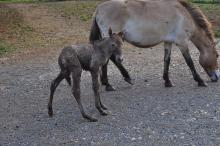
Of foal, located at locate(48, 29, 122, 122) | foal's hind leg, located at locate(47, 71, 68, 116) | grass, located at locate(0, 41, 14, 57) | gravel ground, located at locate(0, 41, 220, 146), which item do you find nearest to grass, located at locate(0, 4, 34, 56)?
grass, located at locate(0, 41, 14, 57)

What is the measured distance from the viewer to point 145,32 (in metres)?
9.18

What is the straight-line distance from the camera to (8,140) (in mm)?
6777

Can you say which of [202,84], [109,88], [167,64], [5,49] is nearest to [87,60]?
Answer: [109,88]

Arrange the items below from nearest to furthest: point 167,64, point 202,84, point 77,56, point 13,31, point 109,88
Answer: point 77,56 < point 109,88 < point 202,84 < point 167,64 < point 13,31

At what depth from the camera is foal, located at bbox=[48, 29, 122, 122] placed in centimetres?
732

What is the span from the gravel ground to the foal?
0.36 m

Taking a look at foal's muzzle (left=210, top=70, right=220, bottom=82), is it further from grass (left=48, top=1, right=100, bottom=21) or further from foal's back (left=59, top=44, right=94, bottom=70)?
grass (left=48, top=1, right=100, bottom=21)

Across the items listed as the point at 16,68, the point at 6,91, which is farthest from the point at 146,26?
the point at 16,68

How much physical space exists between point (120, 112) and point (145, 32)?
2001 millimetres

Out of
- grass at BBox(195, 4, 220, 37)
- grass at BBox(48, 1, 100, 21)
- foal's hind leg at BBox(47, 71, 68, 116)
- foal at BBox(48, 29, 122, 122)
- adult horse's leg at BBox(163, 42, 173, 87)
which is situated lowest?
grass at BBox(48, 1, 100, 21)

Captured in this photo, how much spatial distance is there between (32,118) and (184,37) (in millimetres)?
3155

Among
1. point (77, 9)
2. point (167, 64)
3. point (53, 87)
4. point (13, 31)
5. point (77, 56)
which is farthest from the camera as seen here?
point (77, 9)

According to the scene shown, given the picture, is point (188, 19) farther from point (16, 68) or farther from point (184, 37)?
point (16, 68)

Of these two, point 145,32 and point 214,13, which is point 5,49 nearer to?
point 145,32
